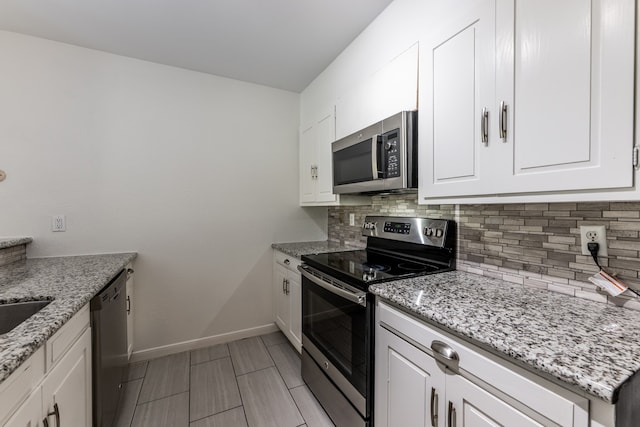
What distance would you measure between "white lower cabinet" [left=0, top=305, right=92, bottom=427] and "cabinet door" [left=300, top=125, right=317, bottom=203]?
178 centimetres

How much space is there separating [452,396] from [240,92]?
270 cm

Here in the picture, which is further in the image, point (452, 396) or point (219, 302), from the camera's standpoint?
point (219, 302)

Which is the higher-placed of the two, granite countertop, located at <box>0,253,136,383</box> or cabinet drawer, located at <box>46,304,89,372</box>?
granite countertop, located at <box>0,253,136,383</box>

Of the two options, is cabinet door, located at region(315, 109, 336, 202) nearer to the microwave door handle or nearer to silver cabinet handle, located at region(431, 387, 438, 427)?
the microwave door handle

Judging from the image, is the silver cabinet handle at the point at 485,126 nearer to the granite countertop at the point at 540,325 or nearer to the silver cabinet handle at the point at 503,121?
the silver cabinet handle at the point at 503,121

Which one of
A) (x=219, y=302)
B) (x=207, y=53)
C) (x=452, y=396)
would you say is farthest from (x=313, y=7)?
(x=219, y=302)

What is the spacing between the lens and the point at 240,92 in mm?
2559

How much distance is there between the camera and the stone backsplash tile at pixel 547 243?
940 mm

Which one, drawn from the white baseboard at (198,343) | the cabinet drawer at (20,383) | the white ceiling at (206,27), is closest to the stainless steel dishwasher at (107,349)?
the cabinet drawer at (20,383)

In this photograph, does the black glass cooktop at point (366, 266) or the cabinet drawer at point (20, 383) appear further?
the black glass cooktop at point (366, 266)

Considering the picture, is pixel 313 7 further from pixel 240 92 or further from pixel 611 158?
pixel 611 158

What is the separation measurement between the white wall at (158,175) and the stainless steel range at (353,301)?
101 centimetres

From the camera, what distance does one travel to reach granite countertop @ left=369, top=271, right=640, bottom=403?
0.59 meters

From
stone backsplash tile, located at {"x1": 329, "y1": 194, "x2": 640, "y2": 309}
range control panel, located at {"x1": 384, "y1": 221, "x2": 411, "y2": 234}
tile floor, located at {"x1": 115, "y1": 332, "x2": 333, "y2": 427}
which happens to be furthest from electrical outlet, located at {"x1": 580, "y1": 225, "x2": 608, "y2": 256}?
tile floor, located at {"x1": 115, "y1": 332, "x2": 333, "y2": 427}
